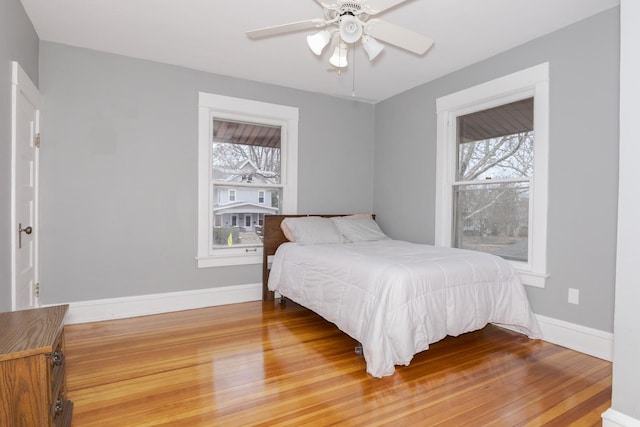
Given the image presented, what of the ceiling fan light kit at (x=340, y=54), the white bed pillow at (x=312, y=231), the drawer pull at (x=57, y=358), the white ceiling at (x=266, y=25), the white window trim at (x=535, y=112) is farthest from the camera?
the white bed pillow at (x=312, y=231)

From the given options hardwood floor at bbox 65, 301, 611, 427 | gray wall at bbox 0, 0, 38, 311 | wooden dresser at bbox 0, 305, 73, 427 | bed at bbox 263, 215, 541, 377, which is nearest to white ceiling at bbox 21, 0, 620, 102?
gray wall at bbox 0, 0, 38, 311

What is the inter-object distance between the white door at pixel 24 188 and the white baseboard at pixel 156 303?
375mm

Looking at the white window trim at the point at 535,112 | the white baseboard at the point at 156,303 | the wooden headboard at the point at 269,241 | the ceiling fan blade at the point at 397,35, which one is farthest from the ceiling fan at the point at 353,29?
the white baseboard at the point at 156,303

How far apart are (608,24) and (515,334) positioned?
8.05 ft

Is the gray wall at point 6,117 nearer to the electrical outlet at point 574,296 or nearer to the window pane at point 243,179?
the window pane at point 243,179

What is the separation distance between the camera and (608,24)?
2498 mm

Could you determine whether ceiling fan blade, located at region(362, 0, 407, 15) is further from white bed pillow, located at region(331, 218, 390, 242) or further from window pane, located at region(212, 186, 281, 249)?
window pane, located at region(212, 186, 281, 249)

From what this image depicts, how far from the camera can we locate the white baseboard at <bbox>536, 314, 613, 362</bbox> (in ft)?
8.15

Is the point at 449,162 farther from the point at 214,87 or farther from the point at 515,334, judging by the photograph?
the point at 214,87

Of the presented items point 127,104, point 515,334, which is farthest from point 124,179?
point 515,334

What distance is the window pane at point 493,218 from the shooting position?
3133 millimetres

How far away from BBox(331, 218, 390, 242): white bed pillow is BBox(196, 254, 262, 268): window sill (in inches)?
39.5

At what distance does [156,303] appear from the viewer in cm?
351

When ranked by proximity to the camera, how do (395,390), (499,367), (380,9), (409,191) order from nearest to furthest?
(380,9), (395,390), (499,367), (409,191)
